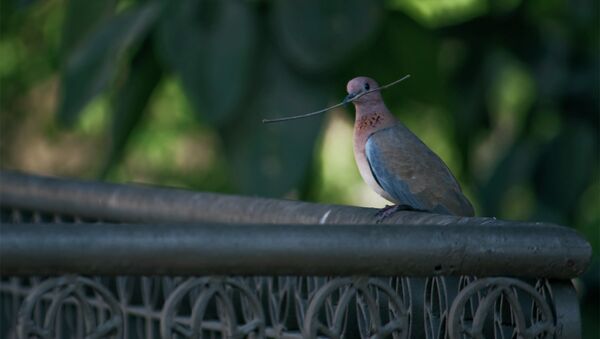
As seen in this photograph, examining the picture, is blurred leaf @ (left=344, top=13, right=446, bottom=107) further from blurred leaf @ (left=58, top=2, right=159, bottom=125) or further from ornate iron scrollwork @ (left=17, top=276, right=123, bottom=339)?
ornate iron scrollwork @ (left=17, top=276, right=123, bottom=339)

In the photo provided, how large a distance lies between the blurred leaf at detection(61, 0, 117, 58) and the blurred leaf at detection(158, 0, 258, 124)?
0.28 metres

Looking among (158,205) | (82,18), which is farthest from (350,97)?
(82,18)

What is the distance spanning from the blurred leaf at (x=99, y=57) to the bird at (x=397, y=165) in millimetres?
1147

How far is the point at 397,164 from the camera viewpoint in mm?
2754

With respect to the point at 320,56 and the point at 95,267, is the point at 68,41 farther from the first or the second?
the point at 95,267

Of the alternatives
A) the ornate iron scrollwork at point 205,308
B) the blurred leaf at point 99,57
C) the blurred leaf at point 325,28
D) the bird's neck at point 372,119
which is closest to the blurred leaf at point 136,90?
the blurred leaf at point 99,57

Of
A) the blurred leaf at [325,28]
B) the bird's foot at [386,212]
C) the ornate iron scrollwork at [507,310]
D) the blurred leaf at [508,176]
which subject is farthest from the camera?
the blurred leaf at [508,176]

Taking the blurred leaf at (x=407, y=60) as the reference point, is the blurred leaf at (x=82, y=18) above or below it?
above

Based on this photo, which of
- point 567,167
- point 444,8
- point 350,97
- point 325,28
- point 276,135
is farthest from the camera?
point 444,8

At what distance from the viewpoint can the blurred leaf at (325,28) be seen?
3.94m

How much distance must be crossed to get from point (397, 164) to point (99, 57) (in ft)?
5.37

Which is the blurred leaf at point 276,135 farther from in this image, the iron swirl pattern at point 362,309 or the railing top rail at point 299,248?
the railing top rail at point 299,248

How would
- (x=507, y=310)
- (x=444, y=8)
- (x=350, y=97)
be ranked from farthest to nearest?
(x=444, y=8) < (x=350, y=97) < (x=507, y=310)

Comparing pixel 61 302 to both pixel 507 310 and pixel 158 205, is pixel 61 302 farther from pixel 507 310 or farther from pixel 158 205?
pixel 158 205
